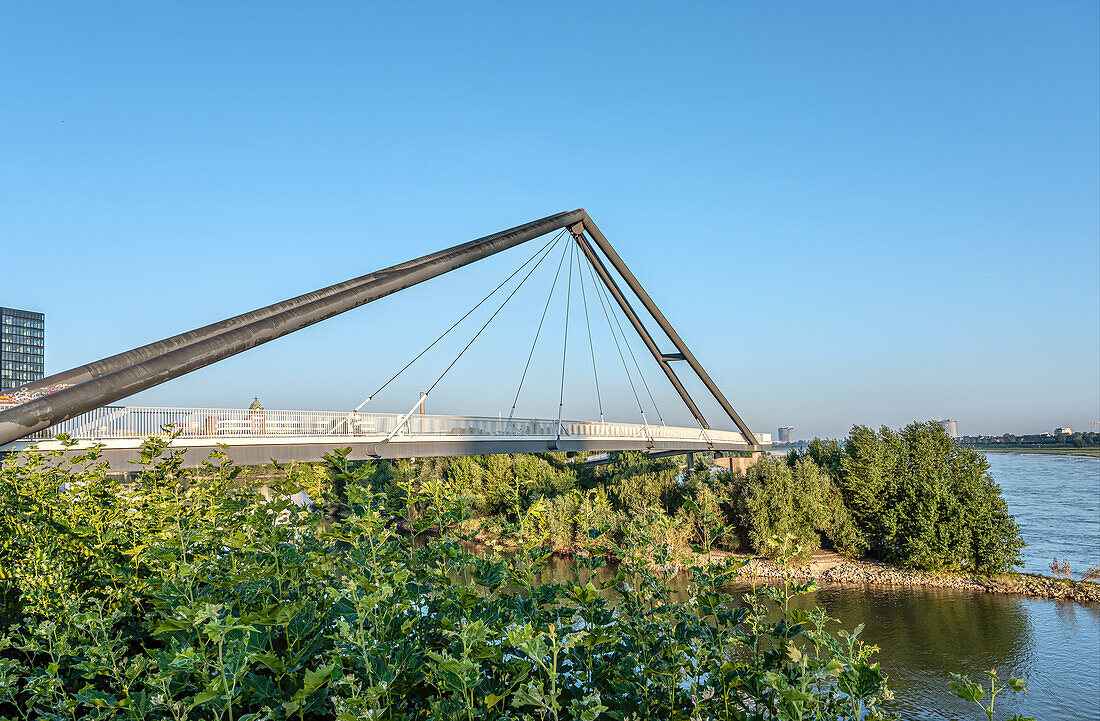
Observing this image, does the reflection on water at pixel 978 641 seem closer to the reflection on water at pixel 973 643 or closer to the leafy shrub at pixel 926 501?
the reflection on water at pixel 973 643

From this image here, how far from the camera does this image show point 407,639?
1.96 metres

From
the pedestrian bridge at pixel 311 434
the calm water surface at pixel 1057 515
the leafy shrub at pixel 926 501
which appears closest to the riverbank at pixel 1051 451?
the calm water surface at pixel 1057 515

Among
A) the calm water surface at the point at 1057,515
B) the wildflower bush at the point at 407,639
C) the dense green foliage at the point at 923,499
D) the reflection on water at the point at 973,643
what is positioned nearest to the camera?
the wildflower bush at the point at 407,639

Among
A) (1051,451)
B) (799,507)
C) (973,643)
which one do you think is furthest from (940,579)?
(1051,451)

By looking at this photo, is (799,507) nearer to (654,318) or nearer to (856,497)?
(856,497)

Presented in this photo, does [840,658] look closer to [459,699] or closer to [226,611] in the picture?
[459,699]

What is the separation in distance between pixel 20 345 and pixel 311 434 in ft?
490

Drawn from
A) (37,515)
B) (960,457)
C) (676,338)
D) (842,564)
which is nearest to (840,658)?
(37,515)

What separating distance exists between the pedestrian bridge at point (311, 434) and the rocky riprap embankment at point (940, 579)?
10.3 metres

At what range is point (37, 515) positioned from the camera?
3889mm

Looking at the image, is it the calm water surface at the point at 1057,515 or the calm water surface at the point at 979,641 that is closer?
the calm water surface at the point at 979,641

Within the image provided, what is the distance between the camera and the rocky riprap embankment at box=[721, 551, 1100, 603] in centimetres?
2444

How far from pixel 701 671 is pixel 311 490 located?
6.78 feet

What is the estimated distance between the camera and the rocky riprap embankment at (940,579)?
962 inches
